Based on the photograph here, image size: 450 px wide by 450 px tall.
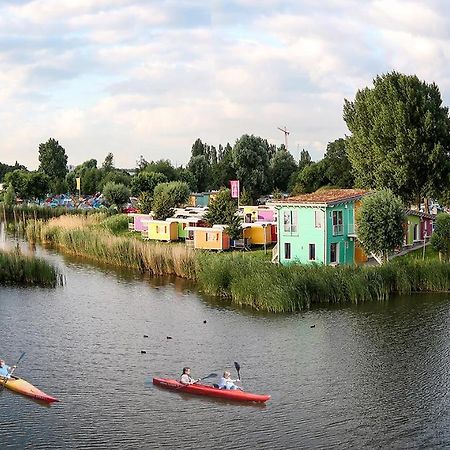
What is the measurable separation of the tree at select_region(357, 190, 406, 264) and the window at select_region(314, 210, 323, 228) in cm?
301

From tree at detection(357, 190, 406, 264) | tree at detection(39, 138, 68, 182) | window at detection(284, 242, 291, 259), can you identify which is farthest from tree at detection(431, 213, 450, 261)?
tree at detection(39, 138, 68, 182)

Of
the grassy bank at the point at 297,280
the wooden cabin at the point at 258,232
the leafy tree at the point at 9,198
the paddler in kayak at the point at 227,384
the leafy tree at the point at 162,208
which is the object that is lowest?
the paddler in kayak at the point at 227,384

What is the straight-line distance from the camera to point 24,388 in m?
26.3

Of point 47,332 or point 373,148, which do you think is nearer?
point 47,332

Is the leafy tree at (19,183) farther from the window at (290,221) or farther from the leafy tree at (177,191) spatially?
the window at (290,221)

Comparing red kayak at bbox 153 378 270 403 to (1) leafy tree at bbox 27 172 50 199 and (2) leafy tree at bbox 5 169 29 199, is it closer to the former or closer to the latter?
(2) leafy tree at bbox 5 169 29 199

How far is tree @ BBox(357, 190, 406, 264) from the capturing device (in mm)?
44906

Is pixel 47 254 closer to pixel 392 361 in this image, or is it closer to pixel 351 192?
pixel 351 192

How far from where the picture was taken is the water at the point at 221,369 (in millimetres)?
22750

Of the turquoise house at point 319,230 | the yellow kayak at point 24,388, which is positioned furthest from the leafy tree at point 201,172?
the yellow kayak at point 24,388

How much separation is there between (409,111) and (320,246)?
20.1 m

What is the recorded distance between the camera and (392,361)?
30.1 m

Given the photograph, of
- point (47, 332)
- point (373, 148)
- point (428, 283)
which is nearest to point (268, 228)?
point (373, 148)

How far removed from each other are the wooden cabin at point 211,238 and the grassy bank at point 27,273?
1329 cm
